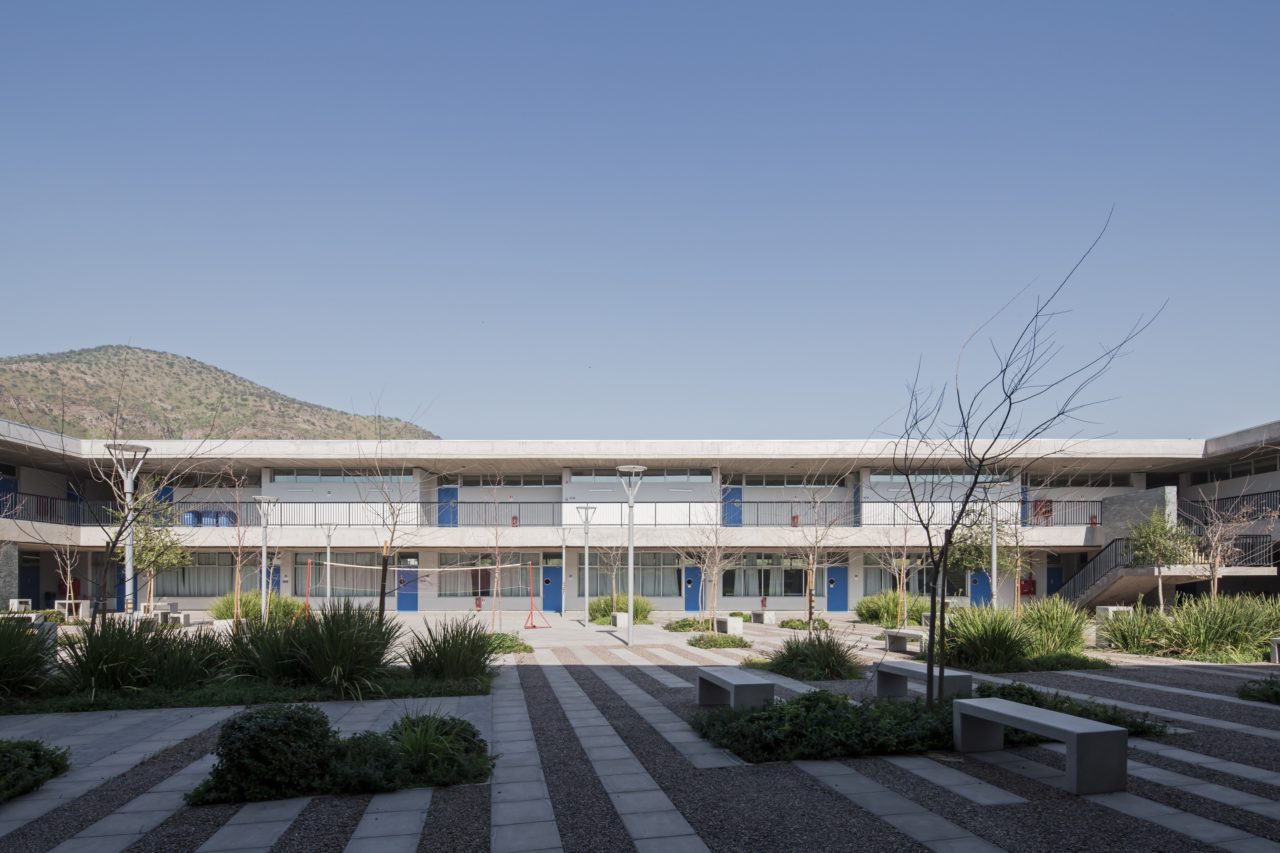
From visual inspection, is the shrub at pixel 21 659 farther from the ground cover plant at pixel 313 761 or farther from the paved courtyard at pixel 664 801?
the ground cover plant at pixel 313 761

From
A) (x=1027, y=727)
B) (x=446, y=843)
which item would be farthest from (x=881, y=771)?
(x=446, y=843)

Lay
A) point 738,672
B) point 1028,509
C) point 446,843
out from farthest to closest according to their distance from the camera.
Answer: point 1028,509 → point 738,672 → point 446,843

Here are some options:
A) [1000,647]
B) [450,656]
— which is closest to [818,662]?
[1000,647]

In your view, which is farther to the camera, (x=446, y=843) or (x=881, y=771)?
(x=881, y=771)

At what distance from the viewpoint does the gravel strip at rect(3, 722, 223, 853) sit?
6.34 m

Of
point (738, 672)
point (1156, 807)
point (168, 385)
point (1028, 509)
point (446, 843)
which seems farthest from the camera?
point (168, 385)

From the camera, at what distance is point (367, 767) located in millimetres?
7402

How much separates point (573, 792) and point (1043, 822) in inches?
134

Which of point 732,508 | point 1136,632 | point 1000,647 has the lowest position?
point 1136,632

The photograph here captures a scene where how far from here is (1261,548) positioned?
27875 mm

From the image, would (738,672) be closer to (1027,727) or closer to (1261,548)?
(1027,727)

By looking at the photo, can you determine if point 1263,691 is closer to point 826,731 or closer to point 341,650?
point 826,731

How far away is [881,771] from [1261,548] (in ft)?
84.4

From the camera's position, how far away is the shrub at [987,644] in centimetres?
1520
